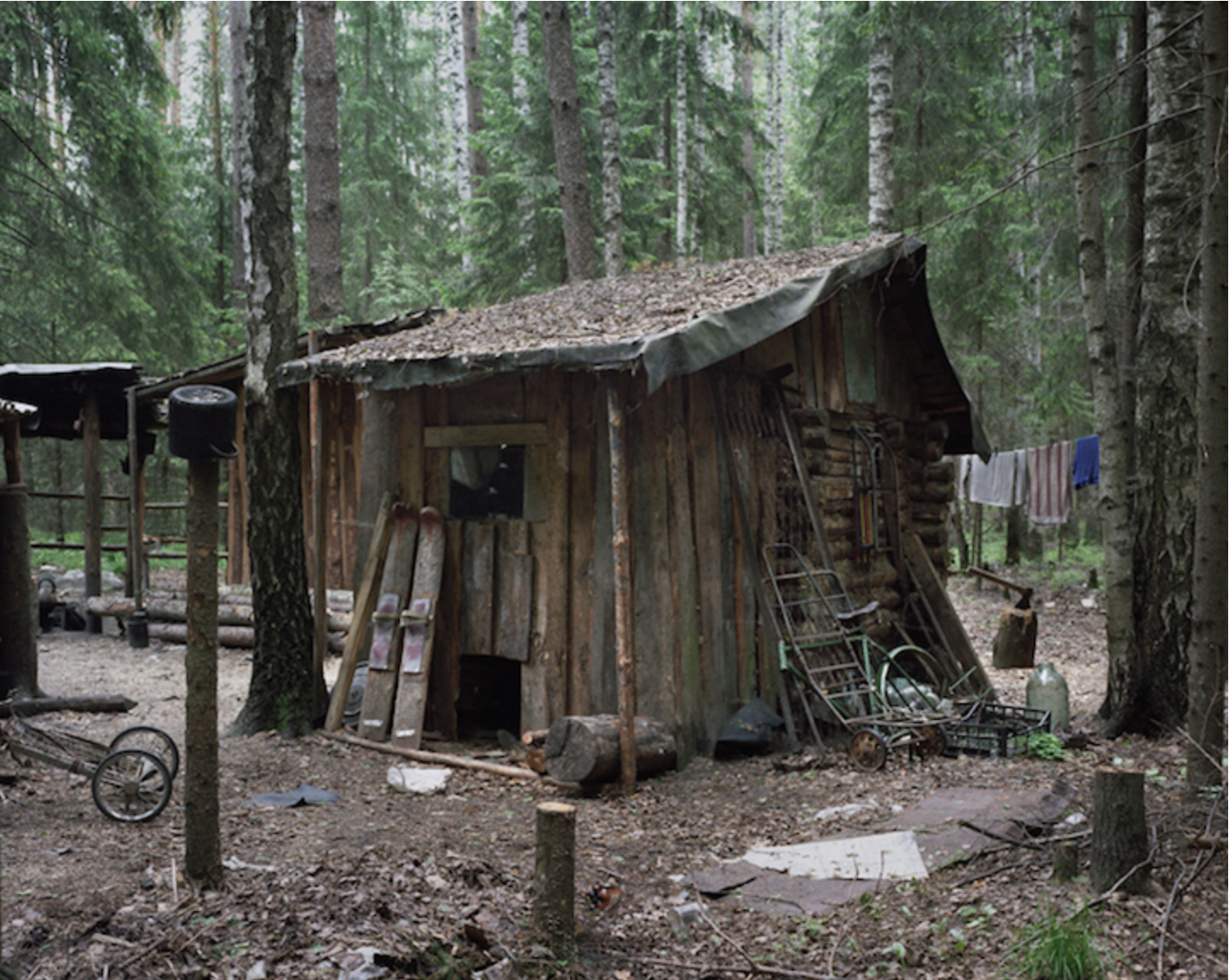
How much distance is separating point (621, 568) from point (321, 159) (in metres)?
11.0

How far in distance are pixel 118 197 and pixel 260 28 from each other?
10857 mm

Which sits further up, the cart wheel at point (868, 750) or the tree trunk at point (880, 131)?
the tree trunk at point (880, 131)

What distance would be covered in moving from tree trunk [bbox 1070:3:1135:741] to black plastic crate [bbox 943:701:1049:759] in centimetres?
80

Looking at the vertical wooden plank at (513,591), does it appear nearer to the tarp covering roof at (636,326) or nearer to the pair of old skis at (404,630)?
the pair of old skis at (404,630)

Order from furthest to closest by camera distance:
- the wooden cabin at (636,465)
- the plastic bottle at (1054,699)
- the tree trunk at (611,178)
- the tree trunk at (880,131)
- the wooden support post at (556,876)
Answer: the tree trunk at (611,178) → the tree trunk at (880,131) → the plastic bottle at (1054,699) → the wooden cabin at (636,465) → the wooden support post at (556,876)

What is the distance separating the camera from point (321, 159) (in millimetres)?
15492

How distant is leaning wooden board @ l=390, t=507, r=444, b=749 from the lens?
8.30m

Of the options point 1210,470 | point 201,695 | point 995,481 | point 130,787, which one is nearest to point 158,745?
point 130,787

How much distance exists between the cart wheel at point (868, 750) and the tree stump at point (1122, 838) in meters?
2.75

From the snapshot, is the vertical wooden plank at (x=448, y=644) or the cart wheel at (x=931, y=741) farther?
the vertical wooden plank at (x=448, y=644)

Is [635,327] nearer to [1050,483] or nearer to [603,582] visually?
[603,582]

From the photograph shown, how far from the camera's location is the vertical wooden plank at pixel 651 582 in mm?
7754

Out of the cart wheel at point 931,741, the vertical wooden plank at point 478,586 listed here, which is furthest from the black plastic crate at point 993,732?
the vertical wooden plank at point 478,586

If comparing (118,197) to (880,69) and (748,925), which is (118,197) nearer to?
(880,69)
